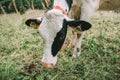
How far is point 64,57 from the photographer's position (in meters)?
5.62

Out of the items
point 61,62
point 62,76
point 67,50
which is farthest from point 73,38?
point 62,76

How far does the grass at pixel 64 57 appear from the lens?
4.95 m

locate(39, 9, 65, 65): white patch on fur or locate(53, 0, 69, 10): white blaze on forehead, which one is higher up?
locate(53, 0, 69, 10): white blaze on forehead

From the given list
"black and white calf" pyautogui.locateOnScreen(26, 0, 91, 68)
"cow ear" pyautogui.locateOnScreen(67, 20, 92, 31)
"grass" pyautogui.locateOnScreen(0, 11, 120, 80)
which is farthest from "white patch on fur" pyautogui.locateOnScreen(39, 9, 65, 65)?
"grass" pyautogui.locateOnScreen(0, 11, 120, 80)

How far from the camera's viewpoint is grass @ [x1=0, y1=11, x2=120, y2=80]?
16.3 ft

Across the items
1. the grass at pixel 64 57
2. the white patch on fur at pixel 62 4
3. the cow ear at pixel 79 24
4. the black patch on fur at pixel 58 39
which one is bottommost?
the grass at pixel 64 57

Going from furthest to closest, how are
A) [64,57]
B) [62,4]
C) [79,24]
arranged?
[64,57]
[62,4]
[79,24]

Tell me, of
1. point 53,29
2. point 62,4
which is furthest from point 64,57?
point 53,29

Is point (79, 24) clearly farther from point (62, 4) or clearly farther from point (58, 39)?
point (62, 4)

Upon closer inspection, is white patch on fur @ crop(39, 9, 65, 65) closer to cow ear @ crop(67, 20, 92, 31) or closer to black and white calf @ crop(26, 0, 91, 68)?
black and white calf @ crop(26, 0, 91, 68)

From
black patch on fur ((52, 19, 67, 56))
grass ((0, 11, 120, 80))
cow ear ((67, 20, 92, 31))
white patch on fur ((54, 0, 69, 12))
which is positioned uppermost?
white patch on fur ((54, 0, 69, 12))

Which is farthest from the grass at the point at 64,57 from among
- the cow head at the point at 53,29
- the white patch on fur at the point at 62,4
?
the white patch on fur at the point at 62,4

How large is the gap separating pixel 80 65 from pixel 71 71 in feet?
0.98

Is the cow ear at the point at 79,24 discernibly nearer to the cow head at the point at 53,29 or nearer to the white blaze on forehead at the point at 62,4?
the cow head at the point at 53,29
